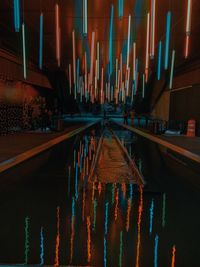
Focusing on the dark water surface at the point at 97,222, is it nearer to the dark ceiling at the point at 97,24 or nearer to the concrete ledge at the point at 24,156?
the concrete ledge at the point at 24,156

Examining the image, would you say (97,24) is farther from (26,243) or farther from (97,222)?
(26,243)

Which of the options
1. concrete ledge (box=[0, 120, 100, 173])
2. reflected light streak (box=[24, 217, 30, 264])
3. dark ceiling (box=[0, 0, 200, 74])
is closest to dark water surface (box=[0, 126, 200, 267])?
reflected light streak (box=[24, 217, 30, 264])

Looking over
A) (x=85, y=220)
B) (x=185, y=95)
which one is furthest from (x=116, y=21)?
(x=85, y=220)

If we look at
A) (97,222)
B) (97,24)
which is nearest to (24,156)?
(97,222)

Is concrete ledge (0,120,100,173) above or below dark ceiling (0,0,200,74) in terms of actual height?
below

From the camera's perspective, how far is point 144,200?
7.29m

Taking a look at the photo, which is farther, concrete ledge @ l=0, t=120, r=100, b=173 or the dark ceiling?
the dark ceiling

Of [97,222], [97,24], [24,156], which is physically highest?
[97,24]

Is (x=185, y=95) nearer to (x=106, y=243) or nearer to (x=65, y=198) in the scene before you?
(x=65, y=198)

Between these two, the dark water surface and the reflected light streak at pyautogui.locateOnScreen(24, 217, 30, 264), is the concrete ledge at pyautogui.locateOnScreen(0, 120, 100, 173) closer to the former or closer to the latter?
the dark water surface

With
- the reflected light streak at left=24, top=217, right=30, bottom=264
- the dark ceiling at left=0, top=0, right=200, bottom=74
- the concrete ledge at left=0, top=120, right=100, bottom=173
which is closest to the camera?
the reflected light streak at left=24, top=217, right=30, bottom=264

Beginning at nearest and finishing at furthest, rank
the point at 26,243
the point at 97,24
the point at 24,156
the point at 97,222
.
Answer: the point at 26,243 < the point at 97,222 < the point at 24,156 < the point at 97,24

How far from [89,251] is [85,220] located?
1354 millimetres

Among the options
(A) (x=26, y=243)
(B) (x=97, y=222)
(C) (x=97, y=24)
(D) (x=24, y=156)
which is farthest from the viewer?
(C) (x=97, y=24)
